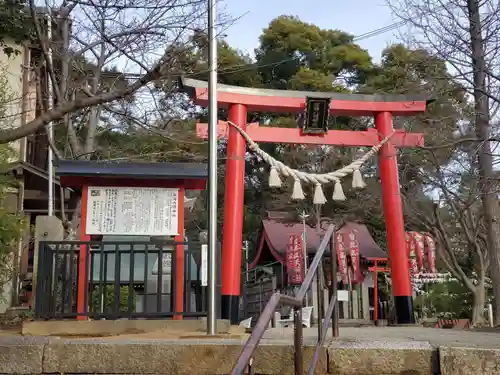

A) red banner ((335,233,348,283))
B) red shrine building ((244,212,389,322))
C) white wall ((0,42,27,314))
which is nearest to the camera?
white wall ((0,42,27,314))

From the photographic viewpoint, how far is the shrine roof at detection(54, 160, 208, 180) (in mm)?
6797

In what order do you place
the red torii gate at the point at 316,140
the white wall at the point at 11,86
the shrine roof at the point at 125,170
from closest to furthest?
1. the shrine roof at the point at 125,170
2. the red torii gate at the point at 316,140
3. the white wall at the point at 11,86

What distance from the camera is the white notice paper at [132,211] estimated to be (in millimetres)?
6836

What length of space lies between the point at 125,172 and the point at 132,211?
512mm

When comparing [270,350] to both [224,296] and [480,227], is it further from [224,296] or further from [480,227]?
[480,227]

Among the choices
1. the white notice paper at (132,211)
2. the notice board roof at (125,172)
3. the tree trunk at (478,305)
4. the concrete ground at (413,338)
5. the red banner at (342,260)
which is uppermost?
the notice board roof at (125,172)

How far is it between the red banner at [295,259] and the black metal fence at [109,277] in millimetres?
10920

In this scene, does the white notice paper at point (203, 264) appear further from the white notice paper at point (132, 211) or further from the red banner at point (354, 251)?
the red banner at point (354, 251)

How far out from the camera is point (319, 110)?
10.8 meters

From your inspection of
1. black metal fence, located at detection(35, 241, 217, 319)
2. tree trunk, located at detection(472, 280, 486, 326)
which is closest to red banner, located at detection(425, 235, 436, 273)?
tree trunk, located at detection(472, 280, 486, 326)

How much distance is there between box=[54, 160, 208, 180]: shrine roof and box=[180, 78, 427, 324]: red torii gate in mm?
3181

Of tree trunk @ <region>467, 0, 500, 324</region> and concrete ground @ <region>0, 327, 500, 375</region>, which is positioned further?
tree trunk @ <region>467, 0, 500, 324</region>

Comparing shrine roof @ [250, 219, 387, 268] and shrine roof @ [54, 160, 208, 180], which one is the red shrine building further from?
shrine roof @ [54, 160, 208, 180]

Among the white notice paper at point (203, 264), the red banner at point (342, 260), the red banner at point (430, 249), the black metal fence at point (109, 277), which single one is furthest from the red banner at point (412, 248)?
the white notice paper at point (203, 264)
